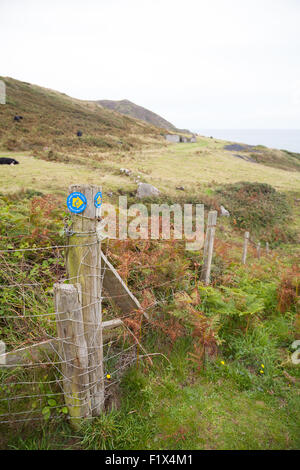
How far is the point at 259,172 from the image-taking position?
2950 centimetres

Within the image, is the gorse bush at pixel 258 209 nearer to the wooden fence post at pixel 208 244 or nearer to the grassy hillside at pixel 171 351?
the grassy hillside at pixel 171 351

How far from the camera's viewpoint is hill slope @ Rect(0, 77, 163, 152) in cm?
2089

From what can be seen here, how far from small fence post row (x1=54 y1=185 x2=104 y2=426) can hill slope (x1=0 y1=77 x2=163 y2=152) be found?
20.1 metres

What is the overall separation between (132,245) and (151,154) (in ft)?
79.4

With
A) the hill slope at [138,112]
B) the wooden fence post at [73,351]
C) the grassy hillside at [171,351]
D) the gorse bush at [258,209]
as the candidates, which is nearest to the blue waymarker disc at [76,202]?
the grassy hillside at [171,351]

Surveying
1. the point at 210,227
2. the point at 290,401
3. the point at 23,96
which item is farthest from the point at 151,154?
the point at 290,401

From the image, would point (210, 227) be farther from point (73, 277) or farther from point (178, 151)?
point (178, 151)

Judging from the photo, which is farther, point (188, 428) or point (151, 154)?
point (151, 154)

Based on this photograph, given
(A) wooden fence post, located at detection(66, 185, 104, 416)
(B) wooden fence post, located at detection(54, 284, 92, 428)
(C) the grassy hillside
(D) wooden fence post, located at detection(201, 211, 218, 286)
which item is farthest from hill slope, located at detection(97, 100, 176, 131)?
(B) wooden fence post, located at detection(54, 284, 92, 428)

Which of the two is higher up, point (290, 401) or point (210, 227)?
point (210, 227)

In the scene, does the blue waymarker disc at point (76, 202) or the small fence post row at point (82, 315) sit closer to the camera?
the blue waymarker disc at point (76, 202)

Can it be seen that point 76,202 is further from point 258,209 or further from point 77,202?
point 258,209

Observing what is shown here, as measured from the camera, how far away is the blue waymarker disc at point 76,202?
2.20 m

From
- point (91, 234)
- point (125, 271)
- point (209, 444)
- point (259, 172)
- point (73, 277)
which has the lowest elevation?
point (209, 444)
